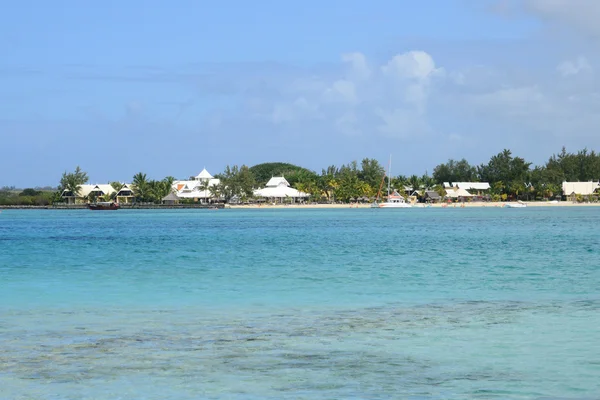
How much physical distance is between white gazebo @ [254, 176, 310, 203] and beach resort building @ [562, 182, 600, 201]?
52013mm

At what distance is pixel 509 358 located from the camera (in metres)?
11.9

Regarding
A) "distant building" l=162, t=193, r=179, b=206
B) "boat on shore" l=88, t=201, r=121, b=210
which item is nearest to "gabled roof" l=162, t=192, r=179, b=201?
"distant building" l=162, t=193, r=179, b=206

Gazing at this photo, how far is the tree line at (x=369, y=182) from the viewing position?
157500 millimetres

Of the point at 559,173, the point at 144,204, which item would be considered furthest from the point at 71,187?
the point at 559,173

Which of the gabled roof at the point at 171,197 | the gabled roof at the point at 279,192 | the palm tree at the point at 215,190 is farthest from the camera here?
the gabled roof at the point at 279,192

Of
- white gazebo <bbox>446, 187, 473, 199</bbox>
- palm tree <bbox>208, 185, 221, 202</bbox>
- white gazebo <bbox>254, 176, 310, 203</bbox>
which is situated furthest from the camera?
white gazebo <bbox>446, 187, 473, 199</bbox>

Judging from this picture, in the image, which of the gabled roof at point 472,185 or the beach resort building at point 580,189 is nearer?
the beach resort building at point 580,189

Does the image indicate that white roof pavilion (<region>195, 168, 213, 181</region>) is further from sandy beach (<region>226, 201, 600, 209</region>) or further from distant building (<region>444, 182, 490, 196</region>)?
distant building (<region>444, 182, 490, 196</region>)

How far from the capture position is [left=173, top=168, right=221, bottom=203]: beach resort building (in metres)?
161

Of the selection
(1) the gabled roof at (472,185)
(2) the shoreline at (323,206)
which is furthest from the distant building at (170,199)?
(1) the gabled roof at (472,185)

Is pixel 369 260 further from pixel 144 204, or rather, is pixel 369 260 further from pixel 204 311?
pixel 144 204

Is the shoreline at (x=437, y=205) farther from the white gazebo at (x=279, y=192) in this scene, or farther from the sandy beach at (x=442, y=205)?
the white gazebo at (x=279, y=192)

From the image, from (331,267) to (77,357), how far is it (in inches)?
730

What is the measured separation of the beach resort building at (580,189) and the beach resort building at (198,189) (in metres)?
69.7
